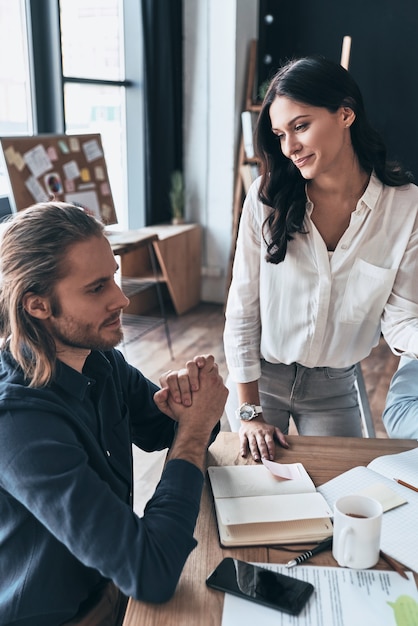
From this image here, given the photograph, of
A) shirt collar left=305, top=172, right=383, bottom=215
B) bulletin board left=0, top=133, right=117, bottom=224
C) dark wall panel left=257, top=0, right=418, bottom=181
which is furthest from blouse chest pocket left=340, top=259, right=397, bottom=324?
dark wall panel left=257, top=0, right=418, bottom=181

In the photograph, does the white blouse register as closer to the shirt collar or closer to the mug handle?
the shirt collar

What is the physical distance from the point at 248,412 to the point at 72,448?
602 millimetres

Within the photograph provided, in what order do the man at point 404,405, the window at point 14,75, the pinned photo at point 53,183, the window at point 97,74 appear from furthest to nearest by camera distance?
1. the window at point 97,74
2. the window at point 14,75
3. the pinned photo at point 53,183
4. the man at point 404,405

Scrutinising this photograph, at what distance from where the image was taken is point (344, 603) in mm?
879

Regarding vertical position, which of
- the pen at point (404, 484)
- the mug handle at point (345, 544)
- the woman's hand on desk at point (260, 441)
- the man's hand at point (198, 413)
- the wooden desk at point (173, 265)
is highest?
the man's hand at point (198, 413)

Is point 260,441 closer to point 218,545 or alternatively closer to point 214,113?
point 218,545

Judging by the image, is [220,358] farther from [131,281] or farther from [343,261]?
[343,261]

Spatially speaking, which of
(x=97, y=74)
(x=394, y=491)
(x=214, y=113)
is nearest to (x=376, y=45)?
(x=214, y=113)

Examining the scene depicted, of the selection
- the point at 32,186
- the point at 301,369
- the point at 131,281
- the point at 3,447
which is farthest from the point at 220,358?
the point at 3,447

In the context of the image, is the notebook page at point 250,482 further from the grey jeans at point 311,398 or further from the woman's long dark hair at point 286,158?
the woman's long dark hair at point 286,158

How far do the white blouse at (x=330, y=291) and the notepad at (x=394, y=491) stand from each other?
0.31 metres

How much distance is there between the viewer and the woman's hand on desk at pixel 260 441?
128 centimetres


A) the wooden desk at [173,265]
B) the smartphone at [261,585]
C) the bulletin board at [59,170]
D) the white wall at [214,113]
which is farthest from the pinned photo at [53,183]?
the smartphone at [261,585]

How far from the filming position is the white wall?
461 cm
